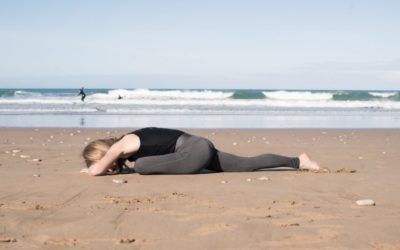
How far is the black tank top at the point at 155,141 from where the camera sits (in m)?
7.00

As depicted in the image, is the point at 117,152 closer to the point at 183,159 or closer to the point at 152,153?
the point at 152,153

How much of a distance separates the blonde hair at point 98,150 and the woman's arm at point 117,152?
11 cm

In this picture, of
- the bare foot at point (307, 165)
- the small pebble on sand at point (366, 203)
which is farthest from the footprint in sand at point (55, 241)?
the bare foot at point (307, 165)

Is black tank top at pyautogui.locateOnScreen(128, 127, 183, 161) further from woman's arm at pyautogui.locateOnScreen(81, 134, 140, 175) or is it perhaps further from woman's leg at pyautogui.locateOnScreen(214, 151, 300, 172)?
woman's leg at pyautogui.locateOnScreen(214, 151, 300, 172)

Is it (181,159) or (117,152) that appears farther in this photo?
(181,159)

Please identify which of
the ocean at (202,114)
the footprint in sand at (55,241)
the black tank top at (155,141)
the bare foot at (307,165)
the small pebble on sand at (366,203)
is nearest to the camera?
the footprint in sand at (55,241)

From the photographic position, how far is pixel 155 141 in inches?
276

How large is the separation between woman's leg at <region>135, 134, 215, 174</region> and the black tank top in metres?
0.06

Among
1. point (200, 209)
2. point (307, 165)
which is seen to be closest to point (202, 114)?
point (307, 165)

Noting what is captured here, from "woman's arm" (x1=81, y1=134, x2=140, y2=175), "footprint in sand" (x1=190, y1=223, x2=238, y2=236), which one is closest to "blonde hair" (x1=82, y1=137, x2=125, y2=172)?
"woman's arm" (x1=81, y1=134, x2=140, y2=175)

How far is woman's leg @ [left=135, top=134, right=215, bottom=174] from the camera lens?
7.07 m

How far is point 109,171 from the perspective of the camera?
7.21 meters

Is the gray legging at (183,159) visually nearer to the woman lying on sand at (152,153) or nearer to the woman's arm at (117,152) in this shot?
the woman lying on sand at (152,153)

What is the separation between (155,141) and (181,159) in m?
0.42
